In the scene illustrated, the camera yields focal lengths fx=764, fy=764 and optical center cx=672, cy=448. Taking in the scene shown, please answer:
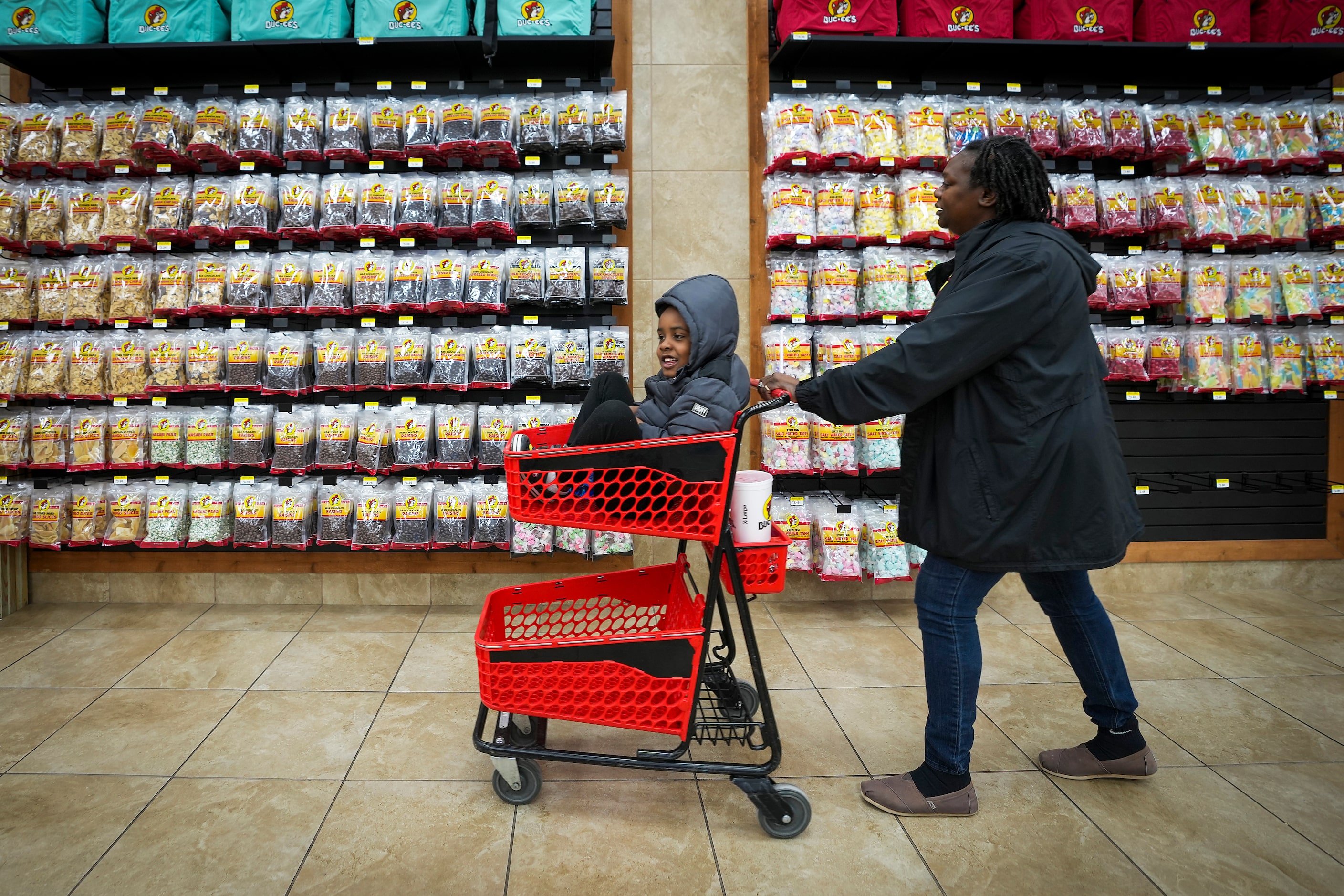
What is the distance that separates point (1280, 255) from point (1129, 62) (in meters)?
1.17

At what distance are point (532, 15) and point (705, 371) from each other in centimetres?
220

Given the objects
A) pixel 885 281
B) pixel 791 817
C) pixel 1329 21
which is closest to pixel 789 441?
pixel 885 281

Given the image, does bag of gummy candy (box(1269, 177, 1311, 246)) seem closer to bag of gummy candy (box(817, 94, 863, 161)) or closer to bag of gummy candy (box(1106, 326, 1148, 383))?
bag of gummy candy (box(1106, 326, 1148, 383))

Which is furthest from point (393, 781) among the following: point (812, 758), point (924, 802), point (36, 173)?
point (36, 173)

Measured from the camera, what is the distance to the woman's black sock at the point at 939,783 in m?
1.98

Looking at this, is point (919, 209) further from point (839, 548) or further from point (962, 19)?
point (839, 548)

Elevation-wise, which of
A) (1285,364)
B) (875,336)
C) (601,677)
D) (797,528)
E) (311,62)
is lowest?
(601,677)

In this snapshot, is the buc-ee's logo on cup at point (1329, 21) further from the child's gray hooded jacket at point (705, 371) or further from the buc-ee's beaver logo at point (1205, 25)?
the child's gray hooded jacket at point (705, 371)

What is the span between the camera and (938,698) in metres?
1.94

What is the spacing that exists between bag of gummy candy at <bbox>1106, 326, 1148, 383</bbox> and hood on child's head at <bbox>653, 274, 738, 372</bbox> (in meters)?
2.44

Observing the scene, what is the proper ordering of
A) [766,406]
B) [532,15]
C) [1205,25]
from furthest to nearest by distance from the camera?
[1205,25]
[532,15]
[766,406]

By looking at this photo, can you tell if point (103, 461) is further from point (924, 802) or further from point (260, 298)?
point (924, 802)

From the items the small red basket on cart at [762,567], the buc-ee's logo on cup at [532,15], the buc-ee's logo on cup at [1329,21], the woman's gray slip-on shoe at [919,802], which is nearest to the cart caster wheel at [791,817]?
the woman's gray slip-on shoe at [919,802]

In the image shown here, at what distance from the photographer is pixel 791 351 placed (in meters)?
3.44
